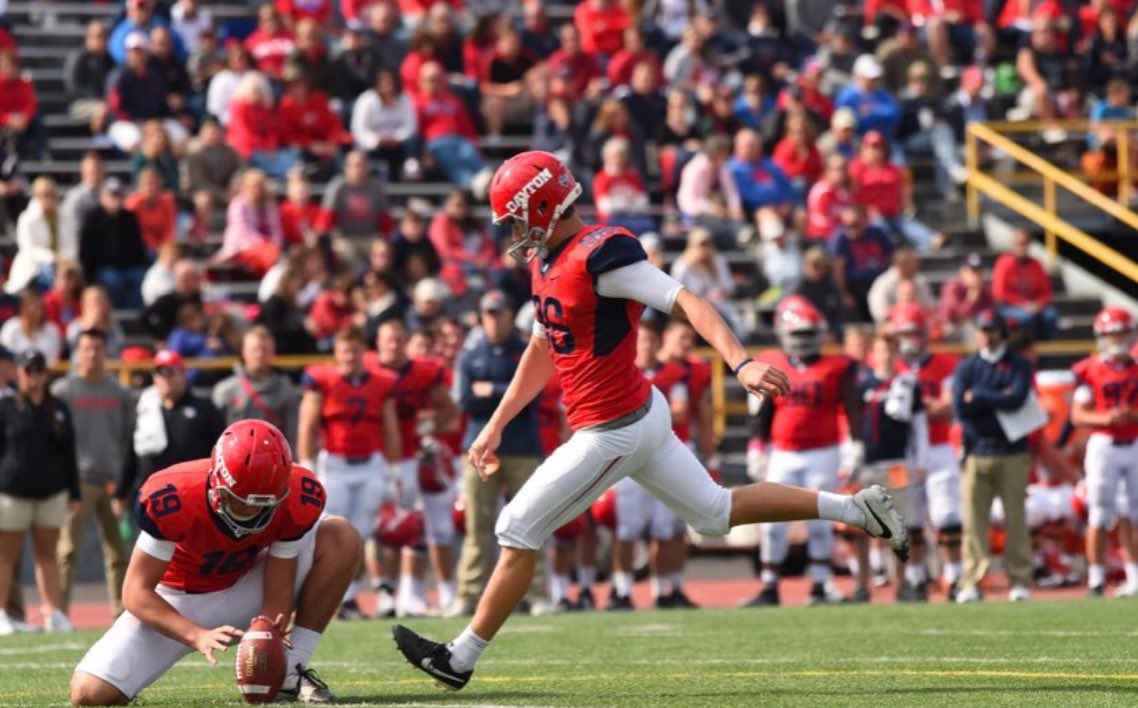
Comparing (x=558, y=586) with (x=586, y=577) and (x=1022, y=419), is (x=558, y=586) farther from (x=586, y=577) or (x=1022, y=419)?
(x=1022, y=419)

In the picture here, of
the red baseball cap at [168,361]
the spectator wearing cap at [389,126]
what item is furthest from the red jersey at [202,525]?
the spectator wearing cap at [389,126]

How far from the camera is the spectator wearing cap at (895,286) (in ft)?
59.6

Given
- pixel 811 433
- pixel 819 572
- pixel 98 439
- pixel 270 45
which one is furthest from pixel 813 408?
pixel 270 45

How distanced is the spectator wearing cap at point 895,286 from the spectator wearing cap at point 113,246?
19.3ft

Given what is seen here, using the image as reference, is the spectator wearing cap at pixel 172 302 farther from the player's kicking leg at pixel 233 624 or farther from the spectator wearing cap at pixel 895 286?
the player's kicking leg at pixel 233 624

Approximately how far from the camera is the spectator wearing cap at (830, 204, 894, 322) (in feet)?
61.8

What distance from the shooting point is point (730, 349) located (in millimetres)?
7504

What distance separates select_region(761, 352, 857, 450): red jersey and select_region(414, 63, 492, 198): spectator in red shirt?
6018 millimetres

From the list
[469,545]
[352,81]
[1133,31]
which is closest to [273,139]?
[352,81]

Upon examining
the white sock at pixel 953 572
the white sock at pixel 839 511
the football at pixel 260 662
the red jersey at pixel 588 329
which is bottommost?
the white sock at pixel 953 572

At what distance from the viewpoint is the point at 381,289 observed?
1662cm

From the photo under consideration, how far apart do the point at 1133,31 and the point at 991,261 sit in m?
4.42

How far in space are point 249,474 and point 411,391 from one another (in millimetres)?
7193

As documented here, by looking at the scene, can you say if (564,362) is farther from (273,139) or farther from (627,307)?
(273,139)
